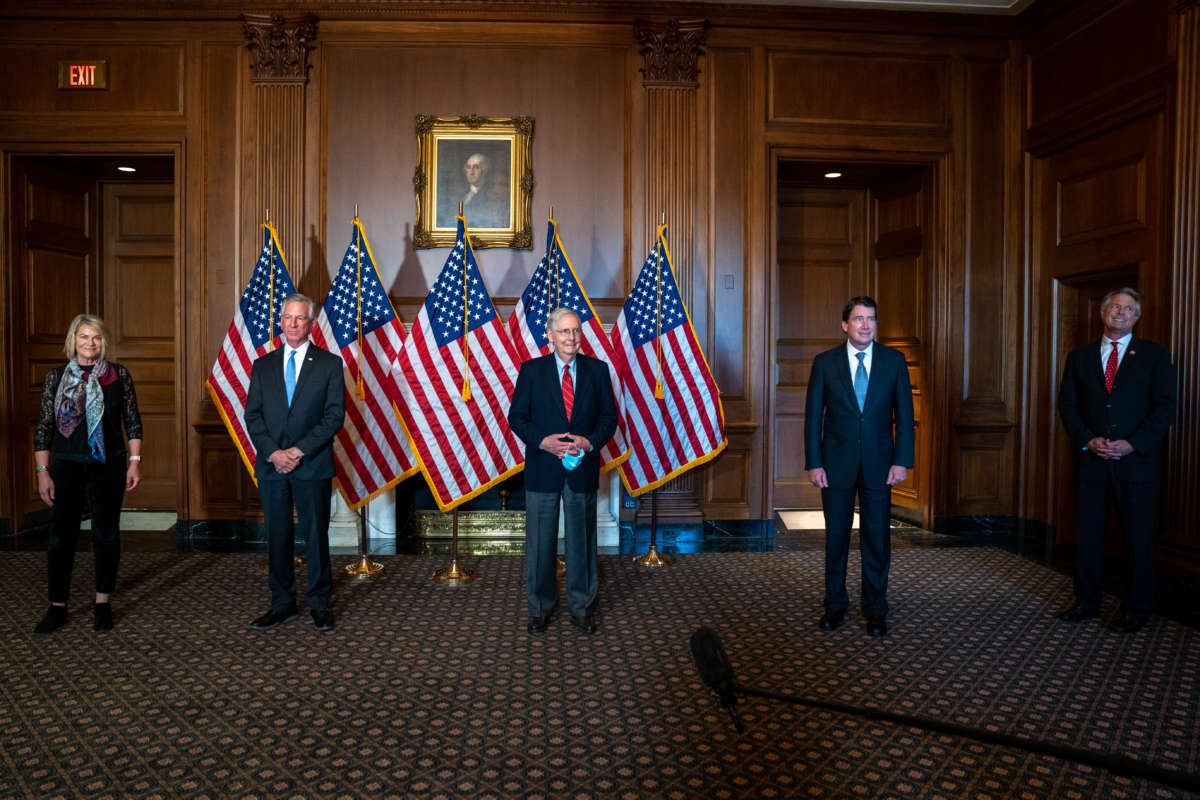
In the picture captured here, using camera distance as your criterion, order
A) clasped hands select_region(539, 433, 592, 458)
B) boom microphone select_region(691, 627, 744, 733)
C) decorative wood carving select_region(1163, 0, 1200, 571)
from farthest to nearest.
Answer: decorative wood carving select_region(1163, 0, 1200, 571) < clasped hands select_region(539, 433, 592, 458) < boom microphone select_region(691, 627, 744, 733)

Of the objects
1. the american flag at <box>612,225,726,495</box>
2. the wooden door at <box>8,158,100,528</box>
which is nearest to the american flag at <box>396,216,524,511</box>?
the american flag at <box>612,225,726,495</box>

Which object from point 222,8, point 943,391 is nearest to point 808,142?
point 943,391

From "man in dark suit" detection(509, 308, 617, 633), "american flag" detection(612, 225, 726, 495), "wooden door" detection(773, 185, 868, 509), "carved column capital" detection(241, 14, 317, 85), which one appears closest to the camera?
"man in dark suit" detection(509, 308, 617, 633)

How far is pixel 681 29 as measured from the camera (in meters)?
6.76

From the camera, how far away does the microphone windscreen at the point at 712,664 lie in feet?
5.96

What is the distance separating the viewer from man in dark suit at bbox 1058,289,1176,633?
14.1ft

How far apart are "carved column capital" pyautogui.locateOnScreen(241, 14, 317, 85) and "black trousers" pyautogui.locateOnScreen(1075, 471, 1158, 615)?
6.34 metres

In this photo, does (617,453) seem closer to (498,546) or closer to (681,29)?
(498,546)

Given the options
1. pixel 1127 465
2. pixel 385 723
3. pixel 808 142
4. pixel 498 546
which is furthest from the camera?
pixel 808 142

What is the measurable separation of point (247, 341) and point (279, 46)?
2.57 m

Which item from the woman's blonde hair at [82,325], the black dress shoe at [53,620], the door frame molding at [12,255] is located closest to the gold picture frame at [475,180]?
the door frame molding at [12,255]

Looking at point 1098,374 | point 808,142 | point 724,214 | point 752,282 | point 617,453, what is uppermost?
point 808,142

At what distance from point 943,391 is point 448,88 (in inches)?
192

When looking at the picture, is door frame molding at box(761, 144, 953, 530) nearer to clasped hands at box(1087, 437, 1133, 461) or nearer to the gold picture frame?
the gold picture frame
